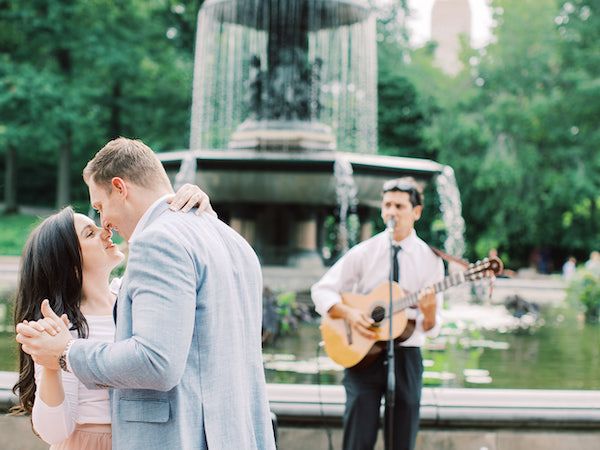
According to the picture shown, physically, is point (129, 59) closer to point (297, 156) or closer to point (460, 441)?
point (297, 156)

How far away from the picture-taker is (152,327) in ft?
7.09

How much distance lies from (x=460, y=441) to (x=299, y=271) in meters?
7.46

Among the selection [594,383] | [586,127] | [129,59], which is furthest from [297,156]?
[586,127]

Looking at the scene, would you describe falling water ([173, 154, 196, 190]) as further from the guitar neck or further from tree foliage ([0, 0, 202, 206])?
tree foliage ([0, 0, 202, 206])

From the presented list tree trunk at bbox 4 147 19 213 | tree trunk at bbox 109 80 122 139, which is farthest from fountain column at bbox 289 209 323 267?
tree trunk at bbox 4 147 19 213

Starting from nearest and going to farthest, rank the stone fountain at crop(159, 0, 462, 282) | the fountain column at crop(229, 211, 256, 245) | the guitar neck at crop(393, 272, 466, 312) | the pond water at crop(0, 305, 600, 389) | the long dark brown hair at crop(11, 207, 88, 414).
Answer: the long dark brown hair at crop(11, 207, 88, 414) < the guitar neck at crop(393, 272, 466, 312) < the pond water at crop(0, 305, 600, 389) < the stone fountain at crop(159, 0, 462, 282) < the fountain column at crop(229, 211, 256, 245)

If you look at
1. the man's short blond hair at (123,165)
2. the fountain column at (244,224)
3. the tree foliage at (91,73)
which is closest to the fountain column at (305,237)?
the fountain column at (244,224)

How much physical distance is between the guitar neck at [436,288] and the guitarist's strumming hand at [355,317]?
0.55 ft

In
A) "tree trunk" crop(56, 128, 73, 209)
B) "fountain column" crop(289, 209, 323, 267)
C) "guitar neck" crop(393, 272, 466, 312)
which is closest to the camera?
"guitar neck" crop(393, 272, 466, 312)

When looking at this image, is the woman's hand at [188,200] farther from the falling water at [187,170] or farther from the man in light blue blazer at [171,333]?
the falling water at [187,170]

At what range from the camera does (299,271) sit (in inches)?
481

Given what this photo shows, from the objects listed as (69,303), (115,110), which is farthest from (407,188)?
(115,110)

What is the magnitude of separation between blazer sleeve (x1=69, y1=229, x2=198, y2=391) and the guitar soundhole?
231 centimetres

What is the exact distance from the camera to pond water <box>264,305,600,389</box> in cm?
684
